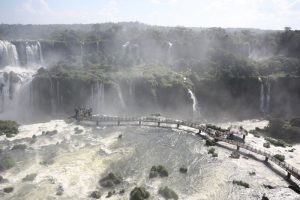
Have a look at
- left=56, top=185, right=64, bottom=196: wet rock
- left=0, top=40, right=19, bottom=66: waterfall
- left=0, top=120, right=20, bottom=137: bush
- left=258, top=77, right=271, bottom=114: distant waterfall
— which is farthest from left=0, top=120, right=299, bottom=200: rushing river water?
left=0, top=40, right=19, bottom=66: waterfall

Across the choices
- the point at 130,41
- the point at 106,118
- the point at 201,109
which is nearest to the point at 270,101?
the point at 201,109

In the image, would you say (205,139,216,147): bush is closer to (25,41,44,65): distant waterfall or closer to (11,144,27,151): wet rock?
(11,144,27,151): wet rock

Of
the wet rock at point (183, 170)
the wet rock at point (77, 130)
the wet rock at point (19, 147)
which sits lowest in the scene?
the wet rock at point (183, 170)

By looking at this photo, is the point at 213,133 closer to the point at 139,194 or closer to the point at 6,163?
the point at 139,194

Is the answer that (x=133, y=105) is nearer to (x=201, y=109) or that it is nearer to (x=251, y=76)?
(x=201, y=109)

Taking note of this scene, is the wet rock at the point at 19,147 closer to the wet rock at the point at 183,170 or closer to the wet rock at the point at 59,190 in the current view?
the wet rock at the point at 59,190

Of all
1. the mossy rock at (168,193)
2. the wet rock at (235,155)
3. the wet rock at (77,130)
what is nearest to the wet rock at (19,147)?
the wet rock at (77,130)
